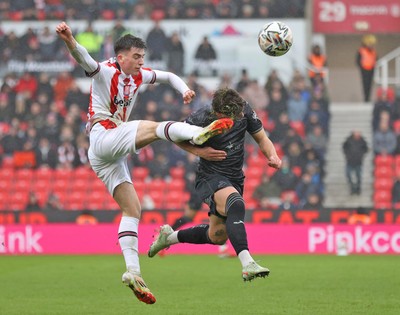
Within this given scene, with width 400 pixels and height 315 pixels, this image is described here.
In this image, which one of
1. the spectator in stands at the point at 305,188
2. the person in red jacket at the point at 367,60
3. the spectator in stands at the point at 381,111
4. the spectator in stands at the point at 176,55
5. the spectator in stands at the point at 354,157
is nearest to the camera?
the spectator in stands at the point at 305,188

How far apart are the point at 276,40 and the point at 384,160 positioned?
11.7 metres

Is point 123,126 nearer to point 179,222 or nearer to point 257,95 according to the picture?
point 179,222

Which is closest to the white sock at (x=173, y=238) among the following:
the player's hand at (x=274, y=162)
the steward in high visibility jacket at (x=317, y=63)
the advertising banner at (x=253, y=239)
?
the player's hand at (x=274, y=162)

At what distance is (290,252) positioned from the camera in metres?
19.0

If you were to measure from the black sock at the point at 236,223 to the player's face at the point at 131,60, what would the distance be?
155 centimetres

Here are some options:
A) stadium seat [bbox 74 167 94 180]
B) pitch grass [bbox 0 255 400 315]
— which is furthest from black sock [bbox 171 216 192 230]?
stadium seat [bbox 74 167 94 180]

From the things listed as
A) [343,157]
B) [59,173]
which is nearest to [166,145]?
[59,173]

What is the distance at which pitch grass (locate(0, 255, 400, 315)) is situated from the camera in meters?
9.78

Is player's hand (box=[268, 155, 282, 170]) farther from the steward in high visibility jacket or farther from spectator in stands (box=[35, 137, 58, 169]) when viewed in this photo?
the steward in high visibility jacket

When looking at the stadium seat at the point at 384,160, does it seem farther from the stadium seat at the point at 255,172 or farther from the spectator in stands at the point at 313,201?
the stadium seat at the point at 255,172

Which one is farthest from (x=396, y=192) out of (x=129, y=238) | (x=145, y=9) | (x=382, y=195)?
(x=129, y=238)

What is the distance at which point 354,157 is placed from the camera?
21562 mm

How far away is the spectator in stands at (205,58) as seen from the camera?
79.6ft

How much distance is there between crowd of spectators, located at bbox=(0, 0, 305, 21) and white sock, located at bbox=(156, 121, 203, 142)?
16756mm
